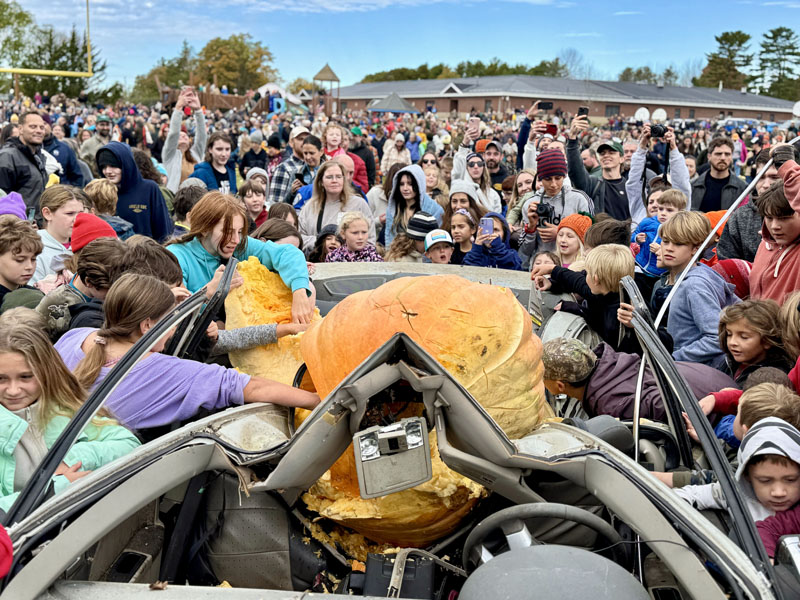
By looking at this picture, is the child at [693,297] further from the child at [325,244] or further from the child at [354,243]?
the child at [325,244]

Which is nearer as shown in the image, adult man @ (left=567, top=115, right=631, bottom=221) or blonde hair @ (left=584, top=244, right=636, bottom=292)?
blonde hair @ (left=584, top=244, right=636, bottom=292)

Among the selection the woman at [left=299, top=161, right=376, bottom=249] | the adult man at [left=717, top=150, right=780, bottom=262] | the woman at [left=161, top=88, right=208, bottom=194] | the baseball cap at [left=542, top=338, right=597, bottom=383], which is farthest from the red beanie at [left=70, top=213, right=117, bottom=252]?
the adult man at [left=717, top=150, right=780, bottom=262]

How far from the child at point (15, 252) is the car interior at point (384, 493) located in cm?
232

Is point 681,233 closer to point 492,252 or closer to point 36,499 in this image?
point 492,252

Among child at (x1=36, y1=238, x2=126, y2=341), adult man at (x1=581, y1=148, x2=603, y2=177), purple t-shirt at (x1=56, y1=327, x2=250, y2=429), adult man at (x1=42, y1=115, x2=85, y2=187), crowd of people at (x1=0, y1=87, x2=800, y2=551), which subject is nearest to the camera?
crowd of people at (x1=0, y1=87, x2=800, y2=551)

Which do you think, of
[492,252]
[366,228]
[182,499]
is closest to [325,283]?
[366,228]

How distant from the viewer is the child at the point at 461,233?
6531 mm

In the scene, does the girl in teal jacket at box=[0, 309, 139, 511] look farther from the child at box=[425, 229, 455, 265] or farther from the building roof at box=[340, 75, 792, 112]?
the building roof at box=[340, 75, 792, 112]

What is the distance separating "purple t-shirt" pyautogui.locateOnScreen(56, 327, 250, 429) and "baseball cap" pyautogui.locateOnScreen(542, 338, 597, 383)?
1422 millimetres

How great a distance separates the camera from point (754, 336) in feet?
11.6

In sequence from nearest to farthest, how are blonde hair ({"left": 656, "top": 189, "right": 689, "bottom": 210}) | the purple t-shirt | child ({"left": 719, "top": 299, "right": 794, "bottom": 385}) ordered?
the purple t-shirt → child ({"left": 719, "top": 299, "right": 794, "bottom": 385}) → blonde hair ({"left": 656, "top": 189, "right": 689, "bottom": 210})

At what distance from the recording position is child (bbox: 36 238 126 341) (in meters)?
3.65

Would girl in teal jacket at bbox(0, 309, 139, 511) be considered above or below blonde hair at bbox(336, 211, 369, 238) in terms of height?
below

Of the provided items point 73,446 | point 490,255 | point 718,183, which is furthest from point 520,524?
point 718,183
